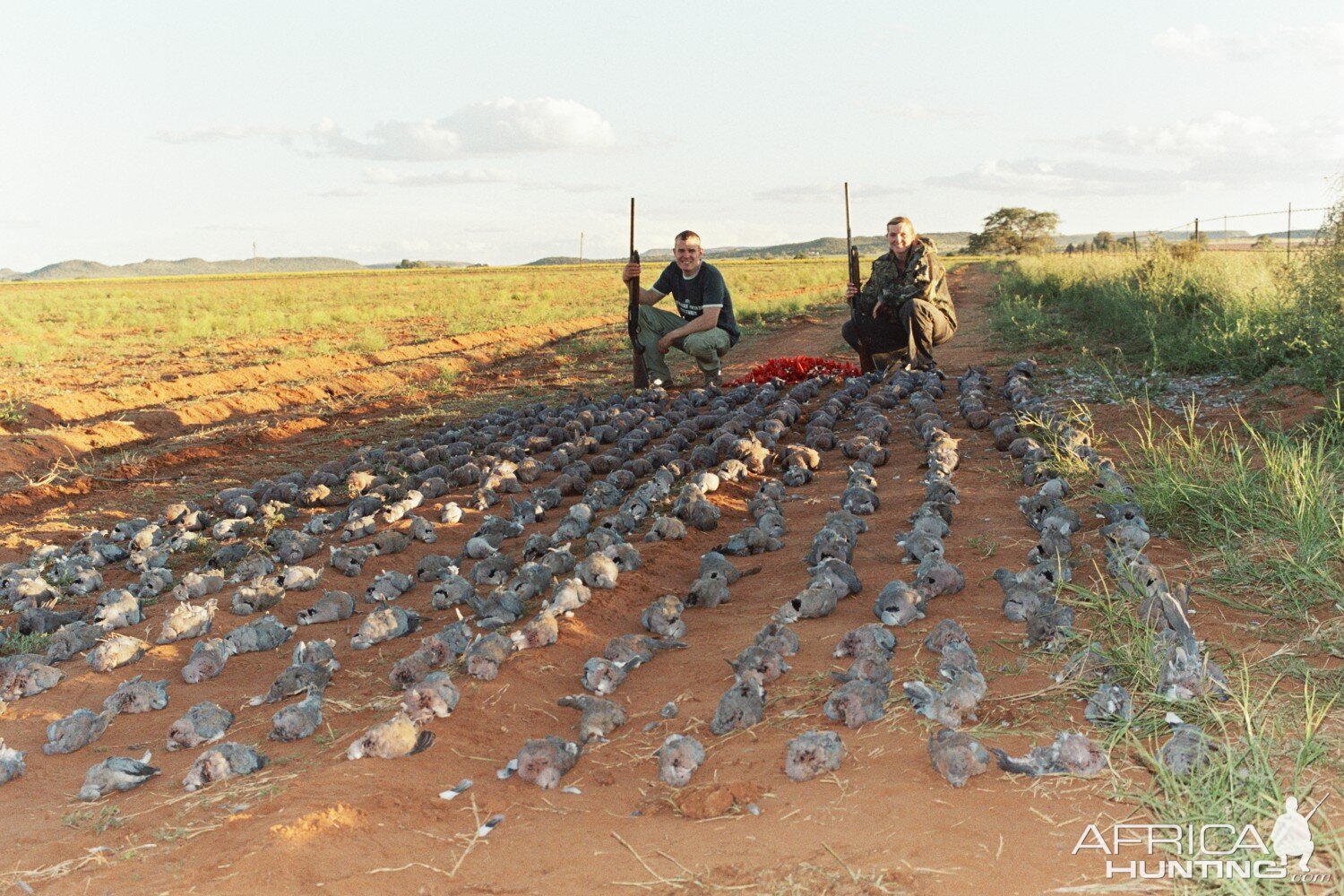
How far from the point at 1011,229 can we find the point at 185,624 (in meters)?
96.1

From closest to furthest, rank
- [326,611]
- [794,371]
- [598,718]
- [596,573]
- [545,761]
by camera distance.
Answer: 1. [545,761]
2. [598,718]
3. [596,573]
4. [326,611]
5. [794,371]

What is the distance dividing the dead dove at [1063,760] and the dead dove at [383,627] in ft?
8.27

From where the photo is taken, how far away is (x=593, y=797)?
2764 mm

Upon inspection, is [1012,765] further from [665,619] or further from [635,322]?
[635,322]

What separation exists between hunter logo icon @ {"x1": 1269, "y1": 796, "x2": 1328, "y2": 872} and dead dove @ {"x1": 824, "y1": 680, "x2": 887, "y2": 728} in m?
1.05

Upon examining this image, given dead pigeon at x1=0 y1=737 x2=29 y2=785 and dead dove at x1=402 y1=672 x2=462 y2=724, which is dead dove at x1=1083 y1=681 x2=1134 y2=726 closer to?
dead dove at x1=402 y1=672 x2=462 y2=724

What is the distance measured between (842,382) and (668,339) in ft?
6.00

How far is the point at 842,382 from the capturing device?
396 inches

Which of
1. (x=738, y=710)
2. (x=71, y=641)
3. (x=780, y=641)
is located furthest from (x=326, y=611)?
(x=738, y=710)

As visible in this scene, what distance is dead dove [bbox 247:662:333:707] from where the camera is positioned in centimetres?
362

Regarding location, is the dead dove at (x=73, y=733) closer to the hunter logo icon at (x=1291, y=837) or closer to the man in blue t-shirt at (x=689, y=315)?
the hunter logo icon at (x=1291, y=837)

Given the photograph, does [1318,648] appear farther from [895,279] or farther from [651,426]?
[895,279]

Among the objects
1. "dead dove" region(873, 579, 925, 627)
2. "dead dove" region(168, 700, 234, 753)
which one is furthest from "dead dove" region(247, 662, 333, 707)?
"dead dove" region(873, 579, 925, 627)

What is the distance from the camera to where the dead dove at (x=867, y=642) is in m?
3.36
